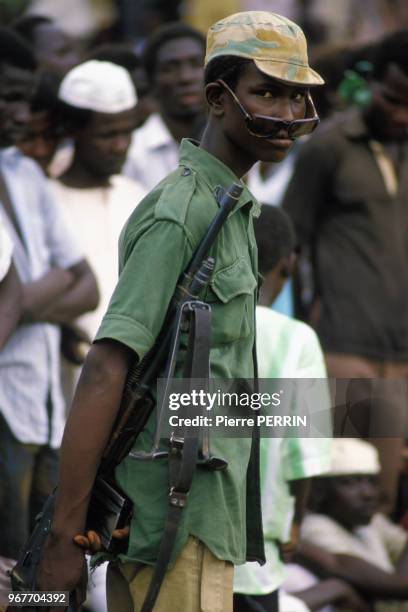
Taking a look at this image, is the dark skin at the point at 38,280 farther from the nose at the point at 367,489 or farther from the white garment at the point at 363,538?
the nose at the point at 367,489

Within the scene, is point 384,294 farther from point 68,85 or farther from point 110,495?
point 110,495

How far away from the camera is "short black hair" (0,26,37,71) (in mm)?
6066

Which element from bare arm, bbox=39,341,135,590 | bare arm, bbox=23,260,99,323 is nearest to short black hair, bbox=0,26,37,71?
bare arm, bbox=23,260,99,323

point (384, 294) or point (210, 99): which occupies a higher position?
point (210, 99)

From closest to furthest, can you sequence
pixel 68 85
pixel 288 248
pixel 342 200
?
1. pixel 288 248
2. pixel 68 85
3. pixel 342 200

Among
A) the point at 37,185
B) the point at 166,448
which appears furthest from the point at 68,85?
the point at 166,448

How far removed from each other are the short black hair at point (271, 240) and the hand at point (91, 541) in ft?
5.95

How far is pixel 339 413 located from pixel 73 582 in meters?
1.41

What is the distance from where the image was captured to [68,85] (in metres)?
6.64

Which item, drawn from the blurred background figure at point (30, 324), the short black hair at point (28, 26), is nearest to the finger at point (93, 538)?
the blurred background figure at point (30, 324)

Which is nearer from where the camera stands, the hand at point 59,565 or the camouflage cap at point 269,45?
the hand at point 59,565

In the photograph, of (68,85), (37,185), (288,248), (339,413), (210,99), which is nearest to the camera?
(210,99)

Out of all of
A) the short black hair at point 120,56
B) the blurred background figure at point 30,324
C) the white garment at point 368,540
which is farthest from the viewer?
the short black hair at point 120,56

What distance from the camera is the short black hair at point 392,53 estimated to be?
708cm
